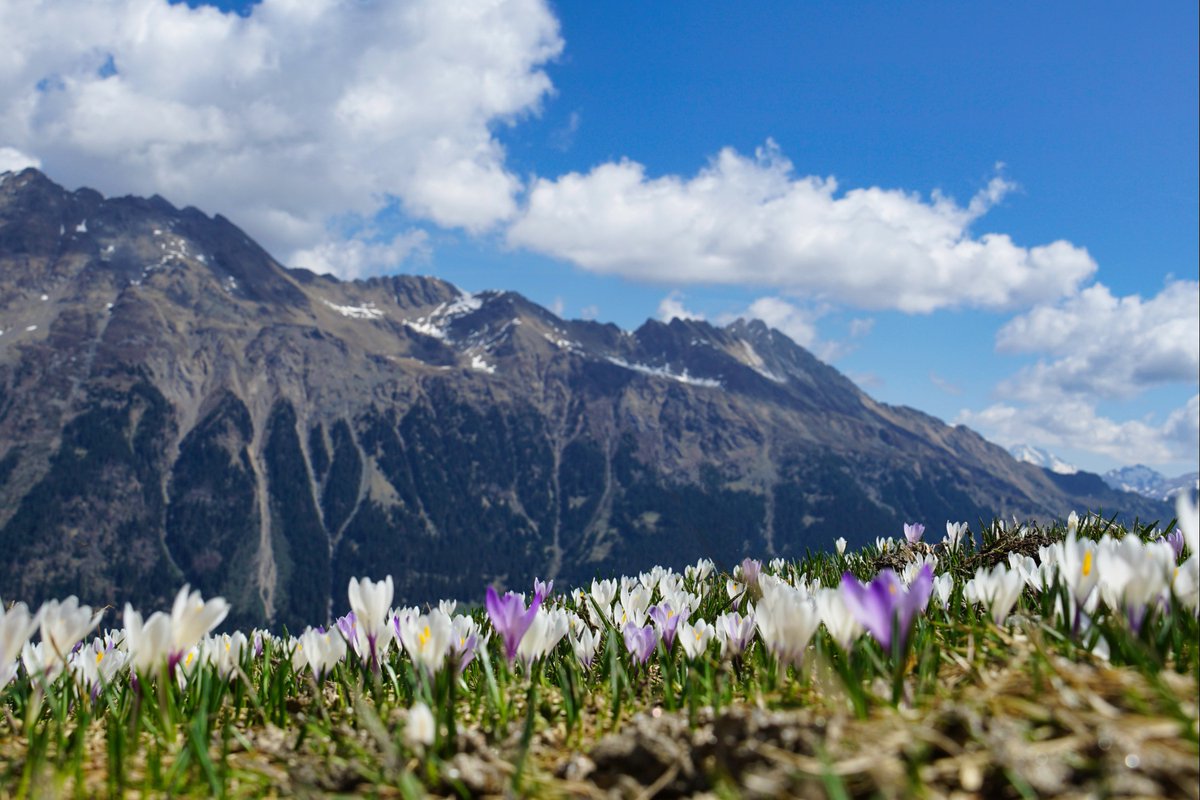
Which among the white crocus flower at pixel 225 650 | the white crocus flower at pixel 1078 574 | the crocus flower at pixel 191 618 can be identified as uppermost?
the white crocus flower at pixel 1078 574

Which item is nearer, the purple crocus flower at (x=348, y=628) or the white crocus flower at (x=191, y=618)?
the white crocus flower at (x=191, y=618)

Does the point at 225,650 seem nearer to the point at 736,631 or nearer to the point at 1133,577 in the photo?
the point at 736,631

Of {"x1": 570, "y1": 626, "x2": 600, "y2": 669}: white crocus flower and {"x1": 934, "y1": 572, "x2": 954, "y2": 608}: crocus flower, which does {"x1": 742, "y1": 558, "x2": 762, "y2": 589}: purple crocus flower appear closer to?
{"x1": 934, "y1": 572, "x2": 954, "y2": 608}: crocus flower

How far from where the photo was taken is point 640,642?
3.83 m

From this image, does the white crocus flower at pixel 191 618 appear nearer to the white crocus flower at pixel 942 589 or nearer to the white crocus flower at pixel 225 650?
the white crocus flower at pixel 225 650

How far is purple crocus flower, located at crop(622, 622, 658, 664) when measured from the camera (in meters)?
3.81

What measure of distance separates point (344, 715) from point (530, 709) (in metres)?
1.32

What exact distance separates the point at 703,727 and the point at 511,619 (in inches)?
44.8

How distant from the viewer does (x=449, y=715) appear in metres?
2.51

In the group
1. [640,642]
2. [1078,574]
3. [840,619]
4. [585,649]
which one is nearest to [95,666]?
[585,649]

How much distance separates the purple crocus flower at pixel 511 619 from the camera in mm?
3377

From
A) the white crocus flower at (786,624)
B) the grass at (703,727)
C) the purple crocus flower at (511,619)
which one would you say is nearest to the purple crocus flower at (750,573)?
the grass at (703,727)

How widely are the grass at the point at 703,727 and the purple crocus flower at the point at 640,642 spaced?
0.28 ft

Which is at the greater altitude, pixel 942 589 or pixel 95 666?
pixel 942 589
